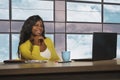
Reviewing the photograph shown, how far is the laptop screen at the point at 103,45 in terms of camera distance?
2311mm

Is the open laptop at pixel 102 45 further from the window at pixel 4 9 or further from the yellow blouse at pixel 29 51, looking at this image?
the window at pixel 4 9

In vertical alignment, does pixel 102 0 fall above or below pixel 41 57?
above

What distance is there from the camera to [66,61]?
2309 mm

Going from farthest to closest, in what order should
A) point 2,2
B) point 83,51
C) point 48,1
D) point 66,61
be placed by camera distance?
point 83,51, point 48,1, point 2,2, point 66,61

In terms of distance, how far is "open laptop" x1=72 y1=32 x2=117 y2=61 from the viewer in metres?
2.31

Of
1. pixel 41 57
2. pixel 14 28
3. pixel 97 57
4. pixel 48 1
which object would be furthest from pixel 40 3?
pixel 97 57

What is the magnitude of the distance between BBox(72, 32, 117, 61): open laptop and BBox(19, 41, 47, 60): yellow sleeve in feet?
1.93

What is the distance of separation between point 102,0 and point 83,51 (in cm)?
106

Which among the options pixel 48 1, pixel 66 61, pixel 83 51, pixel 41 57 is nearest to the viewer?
pixel 66 61

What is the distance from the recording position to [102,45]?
2.32 m

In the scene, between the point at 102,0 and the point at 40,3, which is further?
the point at 102,0

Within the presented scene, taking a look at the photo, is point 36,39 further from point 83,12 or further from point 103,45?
point 83,12

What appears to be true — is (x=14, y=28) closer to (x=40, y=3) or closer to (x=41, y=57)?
(x=40, y=3)

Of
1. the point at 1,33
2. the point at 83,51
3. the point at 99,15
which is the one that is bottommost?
the point at 83,51
